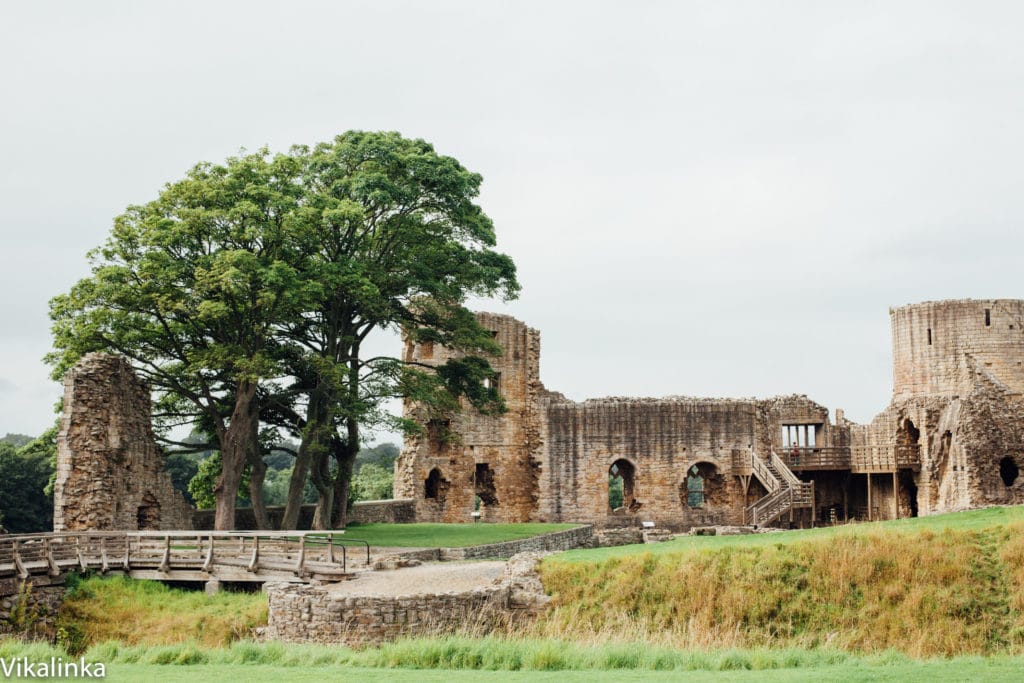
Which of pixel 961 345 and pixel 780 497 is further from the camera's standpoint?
pixel 961 345

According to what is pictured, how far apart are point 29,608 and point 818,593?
13.4 metres

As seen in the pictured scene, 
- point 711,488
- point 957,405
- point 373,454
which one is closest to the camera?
A: point 957,405

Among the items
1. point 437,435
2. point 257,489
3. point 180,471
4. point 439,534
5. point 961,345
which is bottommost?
point 439,534

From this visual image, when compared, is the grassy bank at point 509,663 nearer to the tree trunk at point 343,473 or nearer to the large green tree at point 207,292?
the large green tree at point 207,292

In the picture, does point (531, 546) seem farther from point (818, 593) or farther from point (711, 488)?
point (711, 488)

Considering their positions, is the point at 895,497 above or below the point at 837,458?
below

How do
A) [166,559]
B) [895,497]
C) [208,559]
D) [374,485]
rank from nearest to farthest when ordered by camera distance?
[208,559]
[166,559]
[895,497]
[374,485]

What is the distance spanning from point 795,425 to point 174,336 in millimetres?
22513

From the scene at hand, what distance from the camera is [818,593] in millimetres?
17172

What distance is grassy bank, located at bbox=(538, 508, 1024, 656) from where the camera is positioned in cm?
1580

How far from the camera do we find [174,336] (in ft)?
88.1

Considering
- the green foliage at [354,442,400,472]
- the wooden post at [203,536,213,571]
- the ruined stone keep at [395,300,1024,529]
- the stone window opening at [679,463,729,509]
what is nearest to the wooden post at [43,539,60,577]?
the wooden post at [203,536,213,571]

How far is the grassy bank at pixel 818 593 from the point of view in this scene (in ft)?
51.9

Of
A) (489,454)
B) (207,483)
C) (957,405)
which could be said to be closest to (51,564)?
(207,483)
